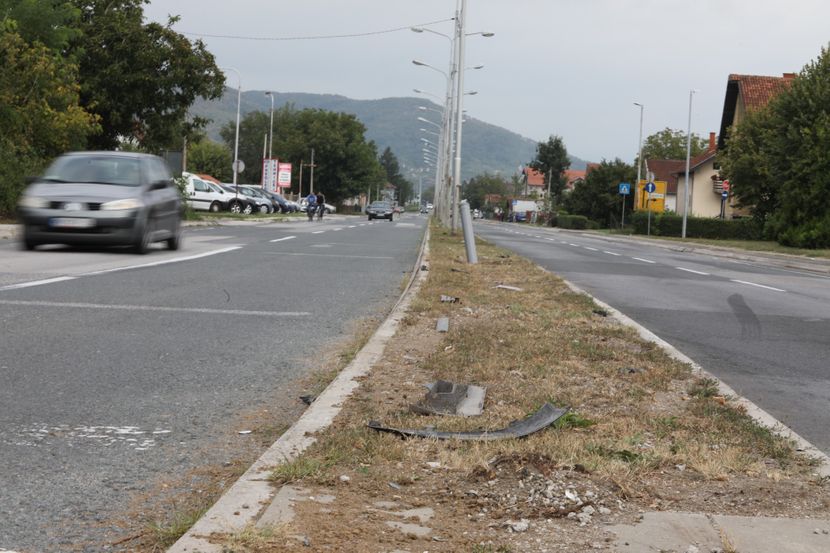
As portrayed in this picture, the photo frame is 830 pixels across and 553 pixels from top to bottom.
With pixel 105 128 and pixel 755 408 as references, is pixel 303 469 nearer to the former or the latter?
pixel 755 408

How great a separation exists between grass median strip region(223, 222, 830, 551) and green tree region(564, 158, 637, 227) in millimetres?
79215

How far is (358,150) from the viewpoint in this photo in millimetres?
127125

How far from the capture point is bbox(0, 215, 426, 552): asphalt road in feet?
12.9

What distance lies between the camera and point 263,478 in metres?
3.83

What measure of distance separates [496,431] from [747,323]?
23.8 ft

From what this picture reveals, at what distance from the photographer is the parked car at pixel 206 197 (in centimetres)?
5425

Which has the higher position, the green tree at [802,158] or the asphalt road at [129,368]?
the green tree at [802,158]

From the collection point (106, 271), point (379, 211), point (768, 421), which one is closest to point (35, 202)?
point (106, 271)

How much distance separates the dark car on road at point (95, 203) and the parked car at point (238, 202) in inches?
1519

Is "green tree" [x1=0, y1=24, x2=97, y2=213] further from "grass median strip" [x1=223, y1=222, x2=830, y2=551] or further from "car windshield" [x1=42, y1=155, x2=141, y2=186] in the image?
"grass median strip" [x1=223, y1=222, x2=830, y2=551]

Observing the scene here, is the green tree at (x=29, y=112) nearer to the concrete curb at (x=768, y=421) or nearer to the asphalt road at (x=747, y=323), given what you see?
the asphalt road at (x=747, y=323)

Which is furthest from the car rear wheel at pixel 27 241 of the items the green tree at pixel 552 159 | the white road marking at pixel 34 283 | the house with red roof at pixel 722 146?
the green tree at pixel 552 159

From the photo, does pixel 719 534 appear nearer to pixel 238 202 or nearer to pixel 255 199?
pixel 238 202

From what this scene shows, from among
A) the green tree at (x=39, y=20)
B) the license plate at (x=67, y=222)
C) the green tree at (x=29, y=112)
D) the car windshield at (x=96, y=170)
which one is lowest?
the license plate at (x=67, y=222)
